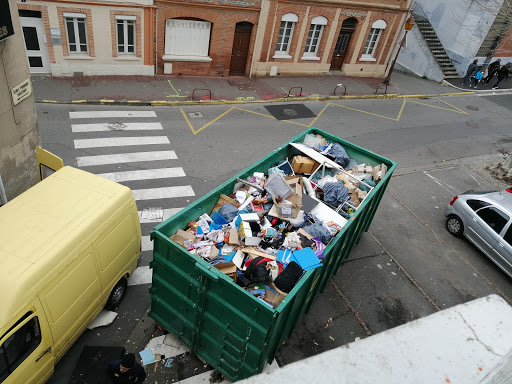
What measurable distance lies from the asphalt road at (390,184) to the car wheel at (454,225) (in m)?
0.20

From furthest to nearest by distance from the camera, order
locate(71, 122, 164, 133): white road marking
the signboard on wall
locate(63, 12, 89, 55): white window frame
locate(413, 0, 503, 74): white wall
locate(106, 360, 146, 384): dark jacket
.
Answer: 1. locate(413, 0, 503, 74): white wall
2. locate(63, 12, 89, 55): white window frame
3. locate(71, 122, 164, 133): white road marking
4. the signboard on wall
5. locate(106, 360, 146, 384): dark jacket

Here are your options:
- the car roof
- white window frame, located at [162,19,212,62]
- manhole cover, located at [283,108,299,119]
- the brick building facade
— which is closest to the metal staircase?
the brick building facade

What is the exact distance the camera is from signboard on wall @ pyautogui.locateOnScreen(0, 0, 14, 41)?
784 cm

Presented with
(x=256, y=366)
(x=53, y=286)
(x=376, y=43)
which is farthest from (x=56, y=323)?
(x=376, y=43)

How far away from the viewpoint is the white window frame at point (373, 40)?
21.4m

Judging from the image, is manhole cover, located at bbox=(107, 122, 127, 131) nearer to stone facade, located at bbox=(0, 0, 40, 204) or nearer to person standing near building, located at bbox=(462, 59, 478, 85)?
stone facade, located at bbox=(0, 0, 40, 204)

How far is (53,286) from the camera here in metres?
5.46

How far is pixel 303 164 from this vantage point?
29.9 ft

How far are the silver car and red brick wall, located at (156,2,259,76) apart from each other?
12576 millimetres

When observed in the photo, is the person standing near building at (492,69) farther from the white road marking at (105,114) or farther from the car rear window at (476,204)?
the white road marking at (105,114)

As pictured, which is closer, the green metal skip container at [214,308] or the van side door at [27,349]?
the van side door at [27,349]

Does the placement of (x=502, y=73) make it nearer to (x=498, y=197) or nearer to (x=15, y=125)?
(x=498, y=197)

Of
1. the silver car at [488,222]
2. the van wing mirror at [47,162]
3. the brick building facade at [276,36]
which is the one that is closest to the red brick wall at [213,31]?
the brick building facade at [276,36]

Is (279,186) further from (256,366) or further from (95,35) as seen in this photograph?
(95,35)
